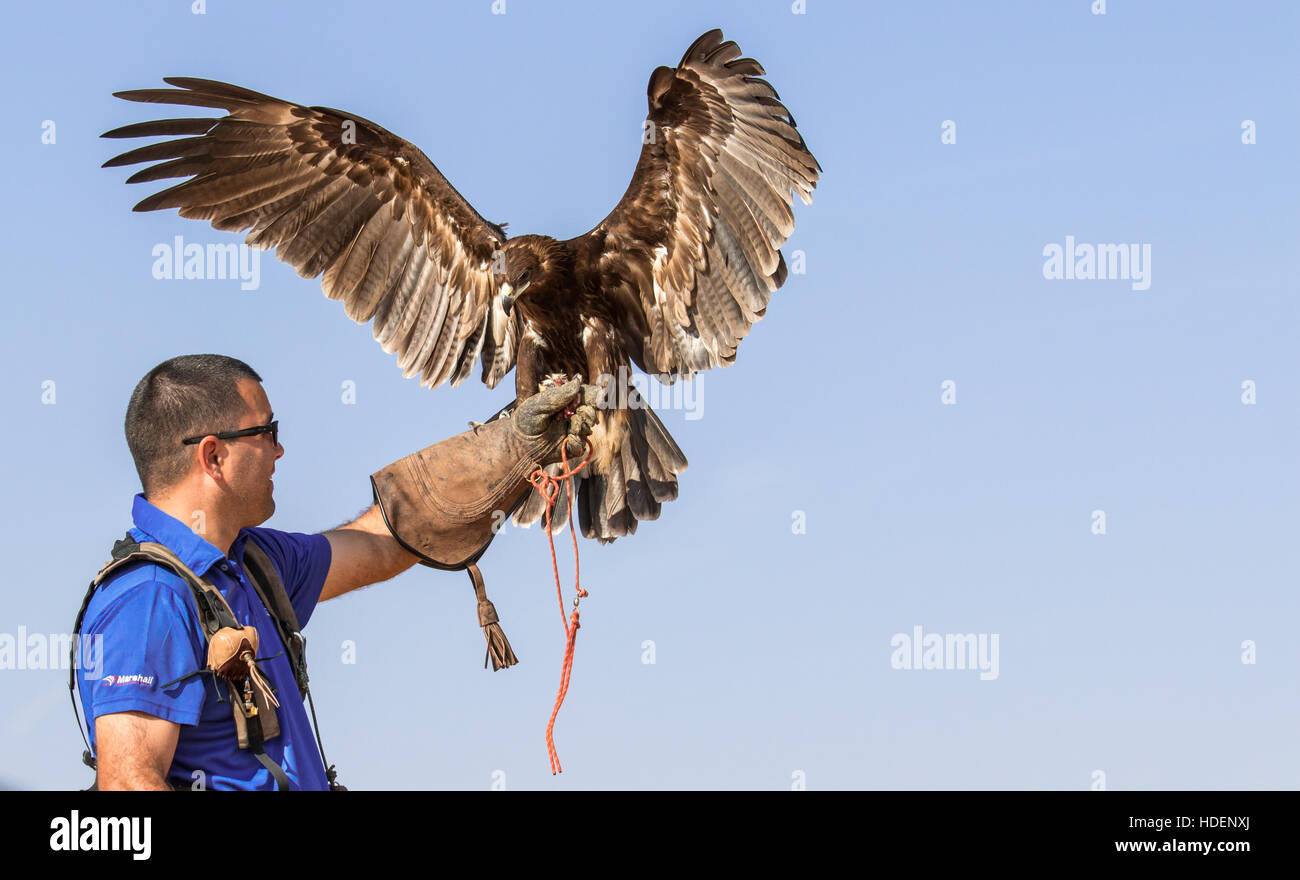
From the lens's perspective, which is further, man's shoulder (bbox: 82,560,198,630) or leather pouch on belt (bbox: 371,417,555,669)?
leather pouch on belt (bbox: 371,417,555,669)

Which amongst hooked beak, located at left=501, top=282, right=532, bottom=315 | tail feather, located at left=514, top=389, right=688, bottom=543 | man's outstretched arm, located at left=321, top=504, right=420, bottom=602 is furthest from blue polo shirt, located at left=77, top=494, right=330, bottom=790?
hooked beak, located at left=501, top=282, right=532, bottom=315

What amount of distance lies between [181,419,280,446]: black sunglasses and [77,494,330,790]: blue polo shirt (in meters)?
0.18

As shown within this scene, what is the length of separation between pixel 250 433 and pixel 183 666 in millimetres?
544

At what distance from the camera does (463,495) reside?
396 cm

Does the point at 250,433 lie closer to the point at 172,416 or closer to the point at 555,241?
the point at 172,416

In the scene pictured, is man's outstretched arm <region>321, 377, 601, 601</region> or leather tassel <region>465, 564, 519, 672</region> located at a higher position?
man's outstretched arm <region>321, 377, 601, 601</region>

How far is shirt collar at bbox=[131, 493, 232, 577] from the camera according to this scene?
2771 mm

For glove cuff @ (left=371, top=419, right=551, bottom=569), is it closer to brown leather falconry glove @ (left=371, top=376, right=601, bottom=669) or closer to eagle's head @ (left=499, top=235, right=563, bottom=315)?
brown leather falconry glove @ (left=371, top=376, right=601, bottom=669)

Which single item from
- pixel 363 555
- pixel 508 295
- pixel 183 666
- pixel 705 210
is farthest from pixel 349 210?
pixel 183 666

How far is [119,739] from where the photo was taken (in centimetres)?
252

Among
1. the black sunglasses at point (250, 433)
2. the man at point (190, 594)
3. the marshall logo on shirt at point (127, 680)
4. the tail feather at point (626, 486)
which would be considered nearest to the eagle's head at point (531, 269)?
the tail feather at point (626, 486)

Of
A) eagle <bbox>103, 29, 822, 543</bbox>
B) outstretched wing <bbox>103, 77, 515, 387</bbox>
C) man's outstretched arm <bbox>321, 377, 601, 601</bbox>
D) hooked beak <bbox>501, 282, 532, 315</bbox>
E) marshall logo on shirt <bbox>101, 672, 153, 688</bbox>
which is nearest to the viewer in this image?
marshall logo on shirt <bbox>101, 672, 153, 688</bbox>

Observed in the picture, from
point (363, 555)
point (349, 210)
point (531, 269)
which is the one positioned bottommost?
point (363, 555)
